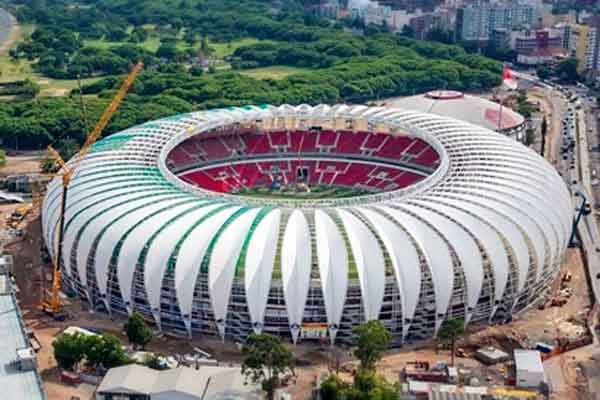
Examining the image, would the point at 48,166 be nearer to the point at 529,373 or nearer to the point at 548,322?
the point at 548,322

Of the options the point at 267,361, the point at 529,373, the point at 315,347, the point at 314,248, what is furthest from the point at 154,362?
the point at 529,373

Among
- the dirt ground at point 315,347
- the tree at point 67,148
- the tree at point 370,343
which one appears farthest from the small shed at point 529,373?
the tree at point 67,148

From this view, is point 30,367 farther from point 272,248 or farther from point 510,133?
point 510,133

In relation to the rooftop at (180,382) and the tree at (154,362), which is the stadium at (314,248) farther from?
the rooftop at (180,382)

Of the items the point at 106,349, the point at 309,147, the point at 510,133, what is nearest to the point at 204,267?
the point at 106,349

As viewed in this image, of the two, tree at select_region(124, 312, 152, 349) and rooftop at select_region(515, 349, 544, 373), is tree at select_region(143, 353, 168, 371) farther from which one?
rooftop at select_region(515, 349, 544, 373)

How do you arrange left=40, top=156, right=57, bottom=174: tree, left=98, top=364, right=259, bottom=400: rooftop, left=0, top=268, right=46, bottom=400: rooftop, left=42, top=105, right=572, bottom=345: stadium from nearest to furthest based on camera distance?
left=0, top=268, right=46, bottom=400: rooftop → left=98, top=364, right=259, bottom=400: rooftop → left=42, top=105, right=572, bottom=345: stadium → left=40, top=156, right=57, bottom=174: tree

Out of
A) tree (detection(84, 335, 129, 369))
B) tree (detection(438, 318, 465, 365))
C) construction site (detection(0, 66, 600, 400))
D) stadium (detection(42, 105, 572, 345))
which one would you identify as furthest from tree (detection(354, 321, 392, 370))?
tree (detection(84, 335, 129, 369))
